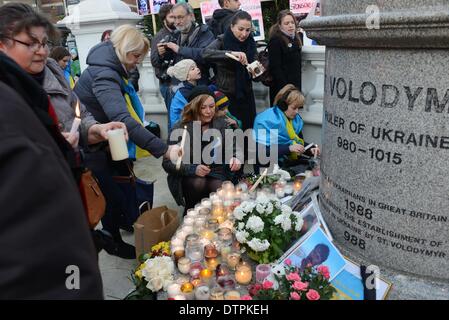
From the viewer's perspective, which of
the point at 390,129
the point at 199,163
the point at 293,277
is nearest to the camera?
the point at 390,129

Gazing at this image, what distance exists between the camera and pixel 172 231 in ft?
10.2

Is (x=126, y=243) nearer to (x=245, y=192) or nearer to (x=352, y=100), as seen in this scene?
(x=245, y=192)

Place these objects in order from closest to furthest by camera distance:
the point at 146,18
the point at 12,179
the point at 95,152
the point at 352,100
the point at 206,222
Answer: the point at 12,179, the point at 352,100, the point at 206,222, the point at 95,152, the point at 146,18

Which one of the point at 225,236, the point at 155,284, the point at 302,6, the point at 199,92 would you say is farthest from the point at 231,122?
A: the point at 302,6

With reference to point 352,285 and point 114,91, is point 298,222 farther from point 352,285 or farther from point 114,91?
point 114,91

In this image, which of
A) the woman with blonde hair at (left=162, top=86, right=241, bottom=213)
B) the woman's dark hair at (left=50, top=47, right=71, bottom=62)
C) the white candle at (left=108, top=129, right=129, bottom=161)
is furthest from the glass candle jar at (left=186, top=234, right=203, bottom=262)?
the woman's dark hair at (left=50, top=47, right=71, bottom=62)

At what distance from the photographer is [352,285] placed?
206 cm

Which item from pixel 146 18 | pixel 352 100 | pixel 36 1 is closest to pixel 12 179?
pixel 352 100

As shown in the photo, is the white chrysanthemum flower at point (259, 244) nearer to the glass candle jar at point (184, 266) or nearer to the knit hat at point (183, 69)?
the glass candle jar at point (184, 266)

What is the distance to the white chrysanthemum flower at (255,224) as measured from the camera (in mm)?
2404

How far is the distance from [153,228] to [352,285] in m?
1.62

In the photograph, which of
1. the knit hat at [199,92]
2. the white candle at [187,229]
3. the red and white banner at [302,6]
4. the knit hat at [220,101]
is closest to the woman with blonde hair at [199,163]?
the knit hat at [199,92]

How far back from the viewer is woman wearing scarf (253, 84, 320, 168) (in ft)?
13.6
